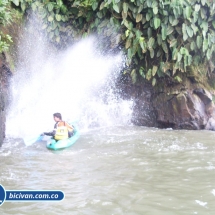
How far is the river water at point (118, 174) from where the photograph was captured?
3.69 metres

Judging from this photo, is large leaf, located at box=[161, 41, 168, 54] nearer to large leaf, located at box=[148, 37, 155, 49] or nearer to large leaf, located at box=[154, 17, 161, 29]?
large leaf, located at box=[148, 37, 155, 49]

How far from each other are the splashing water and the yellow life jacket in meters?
1.69

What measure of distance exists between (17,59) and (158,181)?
19.2 feet

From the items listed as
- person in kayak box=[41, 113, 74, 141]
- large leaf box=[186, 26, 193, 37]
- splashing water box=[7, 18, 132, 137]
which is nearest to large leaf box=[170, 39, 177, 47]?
large leaf box=[186, 26, 193, 37]

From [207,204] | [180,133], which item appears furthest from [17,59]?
[207,204]

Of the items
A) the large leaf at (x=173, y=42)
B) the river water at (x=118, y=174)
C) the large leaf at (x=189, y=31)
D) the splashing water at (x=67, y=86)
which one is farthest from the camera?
the splashing water at (x=67, y=86)

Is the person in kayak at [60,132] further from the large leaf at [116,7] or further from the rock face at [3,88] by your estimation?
the large leaf at [116,7]

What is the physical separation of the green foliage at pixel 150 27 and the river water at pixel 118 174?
276cm

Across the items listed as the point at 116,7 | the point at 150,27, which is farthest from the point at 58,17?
the point at 150,27

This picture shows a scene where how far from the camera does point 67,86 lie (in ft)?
33.5

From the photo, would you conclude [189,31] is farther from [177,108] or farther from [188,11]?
[177,108]

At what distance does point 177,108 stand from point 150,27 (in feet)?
8.03

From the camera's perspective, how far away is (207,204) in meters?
3.72

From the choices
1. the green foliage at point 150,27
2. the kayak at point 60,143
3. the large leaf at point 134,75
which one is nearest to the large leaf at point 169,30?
the green foliage at point 150,27
